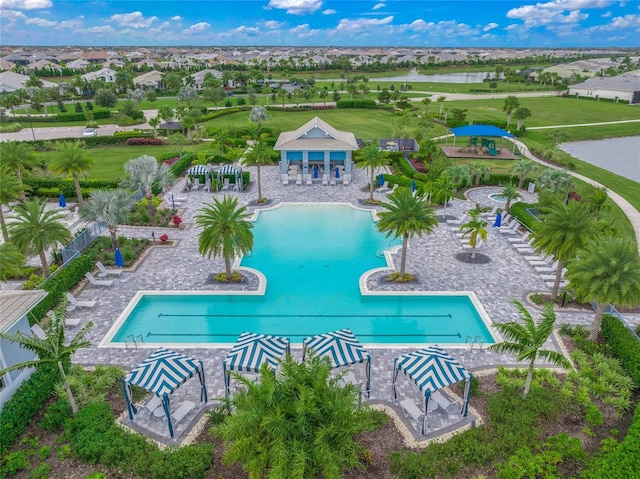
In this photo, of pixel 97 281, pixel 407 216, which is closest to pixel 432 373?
pixel 407 216

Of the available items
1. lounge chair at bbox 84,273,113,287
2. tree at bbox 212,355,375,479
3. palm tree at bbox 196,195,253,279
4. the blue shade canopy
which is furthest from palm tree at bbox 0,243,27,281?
the blue shade canopy

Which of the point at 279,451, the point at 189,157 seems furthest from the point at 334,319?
the point at 189,157

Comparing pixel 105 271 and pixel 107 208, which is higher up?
pixel 107 208

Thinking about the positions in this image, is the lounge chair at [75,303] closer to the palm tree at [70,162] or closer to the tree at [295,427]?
the tree at [295,427]

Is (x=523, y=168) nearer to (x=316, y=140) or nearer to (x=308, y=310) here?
(x=316, y=140)

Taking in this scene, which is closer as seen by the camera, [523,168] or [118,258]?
[118,258]

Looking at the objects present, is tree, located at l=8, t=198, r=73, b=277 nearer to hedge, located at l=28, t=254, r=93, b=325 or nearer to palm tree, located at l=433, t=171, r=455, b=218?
hedge, located at l=28, t=254, r=93, b=325
